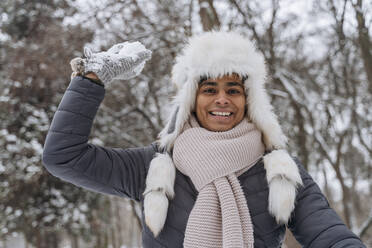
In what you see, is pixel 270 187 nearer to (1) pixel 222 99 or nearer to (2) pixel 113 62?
(1) pixel 222 99

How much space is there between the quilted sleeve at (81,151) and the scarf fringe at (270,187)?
0.16 metres

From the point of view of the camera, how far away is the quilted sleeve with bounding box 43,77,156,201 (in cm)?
160

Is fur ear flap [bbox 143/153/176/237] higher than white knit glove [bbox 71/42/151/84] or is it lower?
lower

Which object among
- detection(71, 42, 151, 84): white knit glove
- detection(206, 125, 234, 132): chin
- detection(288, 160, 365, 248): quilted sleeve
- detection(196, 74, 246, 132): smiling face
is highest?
detection(71, 42, 151, 84): white knit glove

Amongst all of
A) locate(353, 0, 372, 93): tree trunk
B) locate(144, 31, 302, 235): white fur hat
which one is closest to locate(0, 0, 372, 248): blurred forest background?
locate(353, 0, 372, 93): tree trunk

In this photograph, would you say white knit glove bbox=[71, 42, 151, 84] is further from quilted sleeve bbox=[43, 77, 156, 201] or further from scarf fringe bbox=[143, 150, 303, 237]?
scarf fringe bbox=[143, 150, 303, 237]

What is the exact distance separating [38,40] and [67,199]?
3.98 m

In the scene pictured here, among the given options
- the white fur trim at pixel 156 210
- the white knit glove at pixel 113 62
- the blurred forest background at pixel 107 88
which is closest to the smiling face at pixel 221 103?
the white knit glove at pixel 113 62

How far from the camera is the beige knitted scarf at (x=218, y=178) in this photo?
1670 mm

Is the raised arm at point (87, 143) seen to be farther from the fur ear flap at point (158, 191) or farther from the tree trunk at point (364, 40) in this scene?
the tree trunk at point (364, 40)

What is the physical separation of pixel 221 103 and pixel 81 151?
31.6 inches

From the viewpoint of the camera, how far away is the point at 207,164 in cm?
180

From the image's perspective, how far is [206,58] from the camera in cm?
206

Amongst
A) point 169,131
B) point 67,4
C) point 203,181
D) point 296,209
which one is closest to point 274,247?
point 296,209
